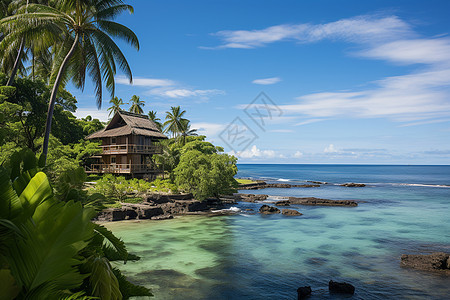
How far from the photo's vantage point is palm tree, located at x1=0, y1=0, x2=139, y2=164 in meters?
15.9

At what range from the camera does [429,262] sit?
47.6 ft

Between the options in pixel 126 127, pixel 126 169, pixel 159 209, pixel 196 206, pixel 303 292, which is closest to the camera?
pixel 303 292

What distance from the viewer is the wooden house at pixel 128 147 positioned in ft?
130

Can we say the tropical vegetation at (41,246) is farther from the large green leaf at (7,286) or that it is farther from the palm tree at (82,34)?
the palm tree at (82,34)

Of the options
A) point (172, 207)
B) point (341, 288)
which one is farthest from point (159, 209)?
point (341, 288)

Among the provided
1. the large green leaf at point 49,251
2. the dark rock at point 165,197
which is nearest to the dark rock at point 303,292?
the large green leaf at point 49,251

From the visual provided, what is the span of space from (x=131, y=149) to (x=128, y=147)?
0.46m

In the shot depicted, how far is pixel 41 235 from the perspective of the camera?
2982 millimetres

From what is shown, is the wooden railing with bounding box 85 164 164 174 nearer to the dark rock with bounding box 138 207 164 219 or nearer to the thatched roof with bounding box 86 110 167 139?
the thatched roof with bounding box 86 110 167 139

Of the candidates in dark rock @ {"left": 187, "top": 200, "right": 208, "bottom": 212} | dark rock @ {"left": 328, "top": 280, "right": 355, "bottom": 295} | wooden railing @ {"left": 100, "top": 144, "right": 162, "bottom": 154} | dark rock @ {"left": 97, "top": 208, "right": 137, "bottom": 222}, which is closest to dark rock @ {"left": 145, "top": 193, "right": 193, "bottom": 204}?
dark rock @ {"left": 187, "top": 200, "right": 208, "bottom": 212}

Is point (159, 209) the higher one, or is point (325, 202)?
point (159, 209)

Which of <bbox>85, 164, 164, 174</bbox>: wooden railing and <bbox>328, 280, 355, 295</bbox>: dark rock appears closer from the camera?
<bbox>328, 280, 355, 295</bbox>: dark rock

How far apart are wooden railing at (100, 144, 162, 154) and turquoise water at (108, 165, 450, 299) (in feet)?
53.0

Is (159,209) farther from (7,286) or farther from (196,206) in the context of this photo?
(7,286)
